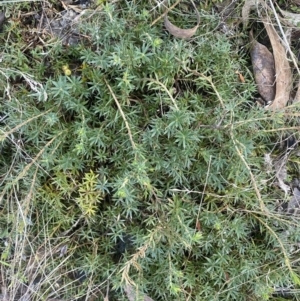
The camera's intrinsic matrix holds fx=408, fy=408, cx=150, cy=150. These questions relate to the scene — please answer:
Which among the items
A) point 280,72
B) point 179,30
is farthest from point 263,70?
point 179,30

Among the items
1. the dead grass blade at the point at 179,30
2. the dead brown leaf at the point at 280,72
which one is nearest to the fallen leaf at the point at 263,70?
the dead brown leaf at the point at 280,72

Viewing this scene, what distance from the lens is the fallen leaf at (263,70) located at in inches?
88.5

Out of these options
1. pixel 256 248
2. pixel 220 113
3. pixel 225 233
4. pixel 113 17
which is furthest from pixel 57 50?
pixel 256 248

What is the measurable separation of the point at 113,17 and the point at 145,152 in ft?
2.18

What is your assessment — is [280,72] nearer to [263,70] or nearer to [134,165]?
[263,70]

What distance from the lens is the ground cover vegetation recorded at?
1976 millimetres

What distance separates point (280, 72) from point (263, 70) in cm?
9

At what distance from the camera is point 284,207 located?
2.29m

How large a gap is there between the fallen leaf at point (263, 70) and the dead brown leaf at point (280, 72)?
0.10ft

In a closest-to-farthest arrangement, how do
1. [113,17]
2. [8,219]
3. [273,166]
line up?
[113,17], [8,219], [273,166]

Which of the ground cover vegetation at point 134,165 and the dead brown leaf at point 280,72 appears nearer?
the ground cover vegetation at point 134,165

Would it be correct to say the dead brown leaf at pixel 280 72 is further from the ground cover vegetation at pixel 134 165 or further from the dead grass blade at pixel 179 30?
the dead grass blade at pixel 179 30

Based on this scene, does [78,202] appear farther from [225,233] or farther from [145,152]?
[225,233]

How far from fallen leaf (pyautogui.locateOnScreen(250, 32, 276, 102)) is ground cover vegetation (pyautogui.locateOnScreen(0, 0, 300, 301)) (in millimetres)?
63
